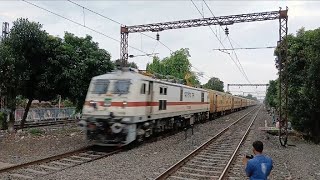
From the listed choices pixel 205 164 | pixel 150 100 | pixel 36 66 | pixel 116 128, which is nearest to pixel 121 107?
pixel 116 128

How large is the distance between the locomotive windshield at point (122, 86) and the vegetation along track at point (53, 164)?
2.48m

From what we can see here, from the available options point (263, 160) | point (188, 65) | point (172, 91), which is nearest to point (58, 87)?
point (172, 91)

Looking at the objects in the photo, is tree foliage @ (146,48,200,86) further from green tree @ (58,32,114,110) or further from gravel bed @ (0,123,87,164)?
gravel bed @ (0,123,87,164)

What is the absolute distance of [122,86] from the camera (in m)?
15.9

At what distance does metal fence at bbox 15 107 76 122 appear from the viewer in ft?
98.9

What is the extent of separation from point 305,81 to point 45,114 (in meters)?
22.1

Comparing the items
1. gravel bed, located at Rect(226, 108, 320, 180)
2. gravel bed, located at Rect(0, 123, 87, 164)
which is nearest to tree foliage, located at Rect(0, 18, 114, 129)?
gravel bed, located at Rect(0, 123, 87, 164)

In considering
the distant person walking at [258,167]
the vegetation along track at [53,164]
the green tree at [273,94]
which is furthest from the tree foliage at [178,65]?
the distant person walking at [258,167]

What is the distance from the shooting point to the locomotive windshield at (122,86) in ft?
51.5

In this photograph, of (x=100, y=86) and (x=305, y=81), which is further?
(x=305, y=81)

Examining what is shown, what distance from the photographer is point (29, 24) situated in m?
20.1

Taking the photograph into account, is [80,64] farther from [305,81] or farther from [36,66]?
[305,81]

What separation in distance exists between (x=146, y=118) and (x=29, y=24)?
28.4 ft

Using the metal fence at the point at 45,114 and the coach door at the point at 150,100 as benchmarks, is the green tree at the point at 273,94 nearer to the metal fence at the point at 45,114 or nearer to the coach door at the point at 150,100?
the coach door at the point at 150,100
